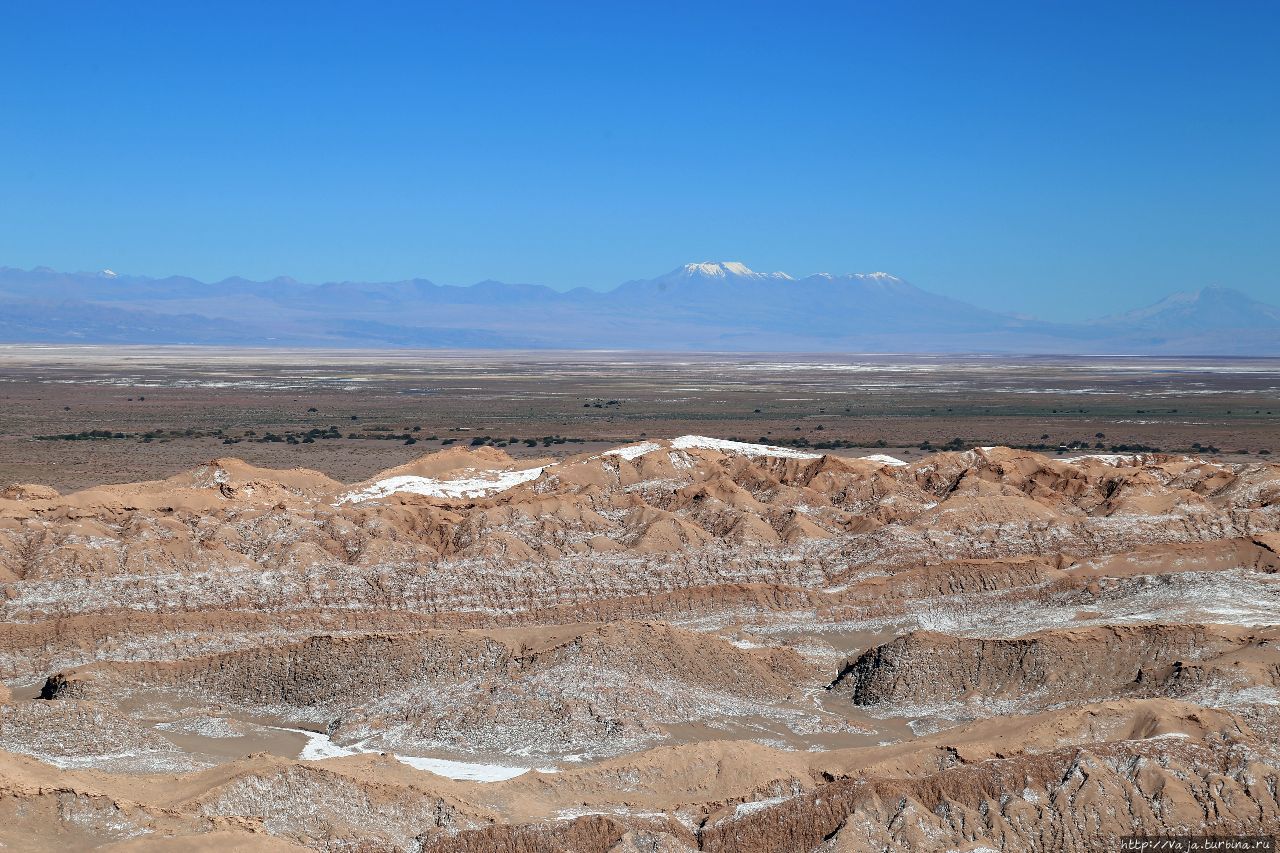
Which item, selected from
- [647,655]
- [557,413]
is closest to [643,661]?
[647,655]

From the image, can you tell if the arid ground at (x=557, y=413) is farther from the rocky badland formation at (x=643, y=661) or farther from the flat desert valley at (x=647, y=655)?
the rocky badland formation at (x=643, y=661)

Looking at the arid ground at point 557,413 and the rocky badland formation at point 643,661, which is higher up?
the arid ground at point 557,413

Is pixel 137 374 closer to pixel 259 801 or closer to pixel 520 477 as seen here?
pixel 520 477

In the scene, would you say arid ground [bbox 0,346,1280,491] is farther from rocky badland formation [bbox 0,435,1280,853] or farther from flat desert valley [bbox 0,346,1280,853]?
rocky badland formation [bbox 0,435,1280,853]

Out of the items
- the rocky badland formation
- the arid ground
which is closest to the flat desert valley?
the rocky badland formation

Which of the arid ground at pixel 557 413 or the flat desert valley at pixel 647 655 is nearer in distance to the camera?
the flat desert valley at pixel 647 655

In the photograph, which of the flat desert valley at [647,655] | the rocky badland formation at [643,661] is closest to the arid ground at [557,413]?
the flat desert valley at [647,655]
